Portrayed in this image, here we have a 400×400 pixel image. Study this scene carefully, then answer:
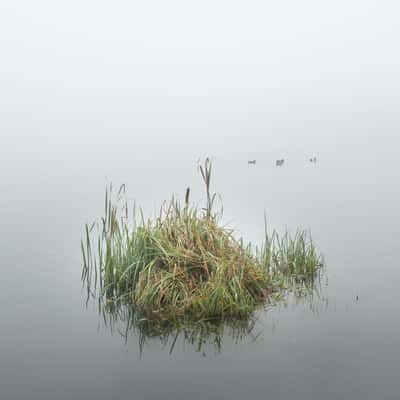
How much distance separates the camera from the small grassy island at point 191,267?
11172 millimetres

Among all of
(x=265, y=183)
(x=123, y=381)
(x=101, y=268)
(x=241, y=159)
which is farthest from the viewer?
(x=241, y=159)

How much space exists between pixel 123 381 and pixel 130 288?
8.79 feet

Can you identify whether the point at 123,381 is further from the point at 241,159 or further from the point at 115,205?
the point at 241,159

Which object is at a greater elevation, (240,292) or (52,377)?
(240,292)

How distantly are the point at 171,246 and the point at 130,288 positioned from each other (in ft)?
3.87

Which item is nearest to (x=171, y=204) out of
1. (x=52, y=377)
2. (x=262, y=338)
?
(x=262, y=338)

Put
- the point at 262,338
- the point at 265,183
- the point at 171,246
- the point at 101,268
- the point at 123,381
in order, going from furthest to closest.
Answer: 1. the point at 265,183
2. the point at 101,268
3. the point at 171,246
4. the point at 262,338
5. the point at 123,381

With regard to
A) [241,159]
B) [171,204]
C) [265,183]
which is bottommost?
[171,204]

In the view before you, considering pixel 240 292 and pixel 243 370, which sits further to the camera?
pixel 240 292

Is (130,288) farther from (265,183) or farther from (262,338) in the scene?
(265,183)

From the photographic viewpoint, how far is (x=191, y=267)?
37.7ft

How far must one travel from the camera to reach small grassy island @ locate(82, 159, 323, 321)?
11.2 m

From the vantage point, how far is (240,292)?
11.3m

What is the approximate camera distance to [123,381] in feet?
31.7
